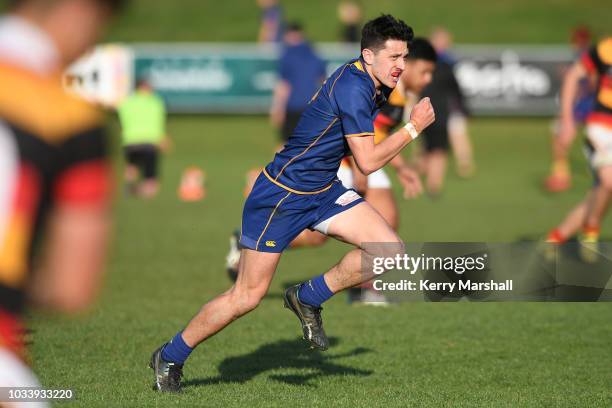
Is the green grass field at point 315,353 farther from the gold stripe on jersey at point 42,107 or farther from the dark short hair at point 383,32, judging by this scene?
the gold stripe on jersey at point 42,107

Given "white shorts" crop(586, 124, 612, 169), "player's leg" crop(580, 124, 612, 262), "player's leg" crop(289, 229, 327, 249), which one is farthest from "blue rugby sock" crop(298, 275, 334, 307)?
"white shorts" crop(586, 124, 612, 169)

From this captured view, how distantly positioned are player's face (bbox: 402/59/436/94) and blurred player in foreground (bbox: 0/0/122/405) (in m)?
5.56

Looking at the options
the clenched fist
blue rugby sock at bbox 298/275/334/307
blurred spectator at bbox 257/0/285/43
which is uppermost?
blurred spectator at bbox 257/0/285/43

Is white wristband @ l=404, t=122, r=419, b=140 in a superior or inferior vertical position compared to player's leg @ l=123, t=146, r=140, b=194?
superior

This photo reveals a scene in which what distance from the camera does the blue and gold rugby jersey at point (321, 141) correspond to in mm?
5672

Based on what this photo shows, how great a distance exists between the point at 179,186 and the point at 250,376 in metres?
11.9

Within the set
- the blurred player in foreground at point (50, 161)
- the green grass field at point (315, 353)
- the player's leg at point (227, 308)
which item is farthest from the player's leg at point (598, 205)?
the blurred player in foreground at point (50, 161)

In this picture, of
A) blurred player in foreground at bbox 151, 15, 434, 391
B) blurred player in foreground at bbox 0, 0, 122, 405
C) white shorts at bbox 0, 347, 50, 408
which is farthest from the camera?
blurred player in foreground at bbox 151, 15, 434, 391

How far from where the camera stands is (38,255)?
2.71 metres

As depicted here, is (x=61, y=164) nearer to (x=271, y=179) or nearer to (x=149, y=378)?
(x=271, y=179)

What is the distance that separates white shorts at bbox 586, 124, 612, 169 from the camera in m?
9.67

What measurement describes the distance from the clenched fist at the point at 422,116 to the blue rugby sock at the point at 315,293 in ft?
3.60

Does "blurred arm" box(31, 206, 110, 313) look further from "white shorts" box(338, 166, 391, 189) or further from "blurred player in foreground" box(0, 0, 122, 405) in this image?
"white shorts" box(338, 166, 391, 189)

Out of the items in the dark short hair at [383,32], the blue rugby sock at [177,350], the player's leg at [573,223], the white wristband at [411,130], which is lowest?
the player's leg at [573,223]
